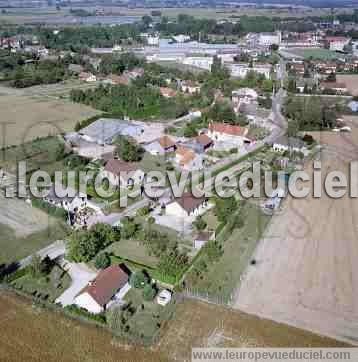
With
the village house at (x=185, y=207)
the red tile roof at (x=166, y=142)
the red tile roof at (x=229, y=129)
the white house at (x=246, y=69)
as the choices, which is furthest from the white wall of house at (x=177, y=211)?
the white house at (x=246, y=69)

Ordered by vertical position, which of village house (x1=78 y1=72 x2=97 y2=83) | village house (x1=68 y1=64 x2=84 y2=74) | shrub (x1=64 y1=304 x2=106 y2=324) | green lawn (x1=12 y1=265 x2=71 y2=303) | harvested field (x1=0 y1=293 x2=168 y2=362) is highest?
village house (x1=68 y1=64 x2=84 y2=74)

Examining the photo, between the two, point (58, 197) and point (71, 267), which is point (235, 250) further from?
point (58, 197)

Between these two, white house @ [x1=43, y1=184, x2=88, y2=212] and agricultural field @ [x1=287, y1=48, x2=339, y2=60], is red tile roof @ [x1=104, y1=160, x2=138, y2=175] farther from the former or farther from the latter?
agricultural field @ [x1=287, y1=48, x2=339, y2=60]

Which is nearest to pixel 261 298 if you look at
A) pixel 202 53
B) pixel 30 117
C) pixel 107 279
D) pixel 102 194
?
pixel 107 279

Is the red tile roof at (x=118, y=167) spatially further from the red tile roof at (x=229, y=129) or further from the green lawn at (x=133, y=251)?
the red tile roof at (x=229, y=129)

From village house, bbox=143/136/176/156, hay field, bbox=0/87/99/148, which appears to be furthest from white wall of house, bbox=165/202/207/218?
hay field, bbox=0/87/99/148

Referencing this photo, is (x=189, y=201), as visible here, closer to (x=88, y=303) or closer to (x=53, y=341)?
(x=88, y=303)

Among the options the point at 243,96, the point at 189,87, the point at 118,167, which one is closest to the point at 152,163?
the point at 118,167
